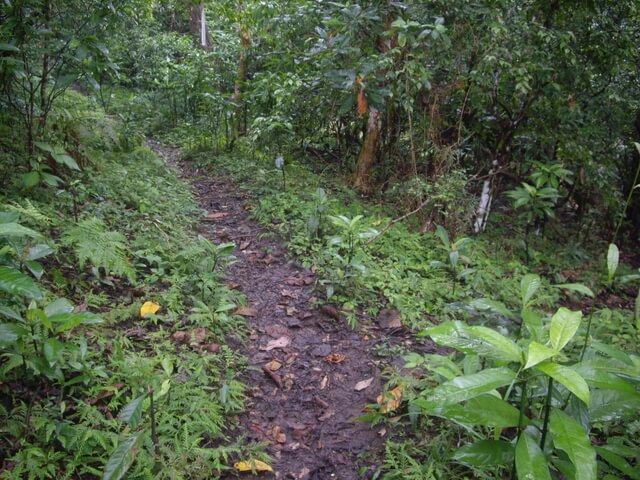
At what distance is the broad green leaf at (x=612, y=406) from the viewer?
178cm

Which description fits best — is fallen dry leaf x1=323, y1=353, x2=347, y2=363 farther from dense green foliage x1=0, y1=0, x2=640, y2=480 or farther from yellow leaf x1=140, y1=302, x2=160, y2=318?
yellow leaf x1=140, y1=302, x2=160, y2=318

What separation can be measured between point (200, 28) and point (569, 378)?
14903mm

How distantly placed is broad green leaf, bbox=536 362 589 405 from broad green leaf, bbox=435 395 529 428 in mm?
325

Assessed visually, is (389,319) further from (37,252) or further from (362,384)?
(37,252)

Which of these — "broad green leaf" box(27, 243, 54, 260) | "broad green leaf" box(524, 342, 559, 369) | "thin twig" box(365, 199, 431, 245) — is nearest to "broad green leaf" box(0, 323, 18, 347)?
"broad green leaf" box(27, 243, 54, 260)

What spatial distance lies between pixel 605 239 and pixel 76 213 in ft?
25.2

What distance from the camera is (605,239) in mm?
7320

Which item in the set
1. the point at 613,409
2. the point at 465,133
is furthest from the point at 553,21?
the point at 613,409

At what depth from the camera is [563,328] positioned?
5.29 feet

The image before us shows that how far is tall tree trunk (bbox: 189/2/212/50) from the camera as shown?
41.4 ft

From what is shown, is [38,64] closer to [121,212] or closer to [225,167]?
[121,212]

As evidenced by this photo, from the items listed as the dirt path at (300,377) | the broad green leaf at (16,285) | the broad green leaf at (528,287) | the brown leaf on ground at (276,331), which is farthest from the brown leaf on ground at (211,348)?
the broad green leaf at (528,287)

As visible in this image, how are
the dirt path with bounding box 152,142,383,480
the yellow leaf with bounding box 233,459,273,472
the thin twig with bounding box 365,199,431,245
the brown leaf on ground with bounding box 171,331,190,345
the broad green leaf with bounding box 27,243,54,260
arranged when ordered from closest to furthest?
the yellow leaf with bounding box 233,459,273,472 → the broad green leaf with bounding box 27,243,54,260 → the dirt path with bounding box 152,142,383,480 → the brown leaf on ground with bounding box 171,331,190,345 → the thin twig with bounding box 365,199,431,245

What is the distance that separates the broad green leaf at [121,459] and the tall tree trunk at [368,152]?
508cm
